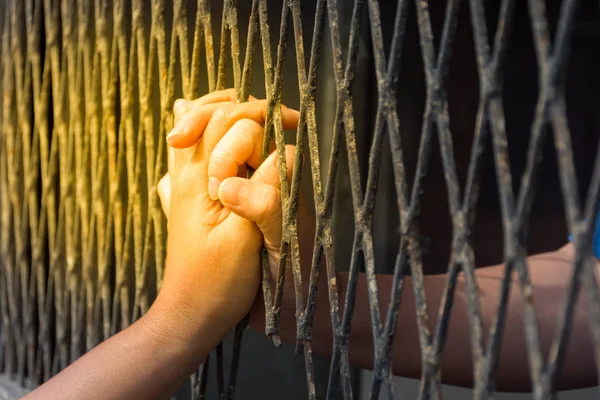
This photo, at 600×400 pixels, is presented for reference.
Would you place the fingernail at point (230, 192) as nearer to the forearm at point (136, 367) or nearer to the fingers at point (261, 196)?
the fingers at point (261, 196)

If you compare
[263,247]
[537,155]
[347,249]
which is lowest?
[347,249]

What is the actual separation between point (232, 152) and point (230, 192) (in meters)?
0.06

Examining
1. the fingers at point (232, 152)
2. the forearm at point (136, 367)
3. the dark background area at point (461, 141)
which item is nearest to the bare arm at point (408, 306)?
the fingers at point (232, 152)

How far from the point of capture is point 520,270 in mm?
414

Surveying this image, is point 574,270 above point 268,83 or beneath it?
beneath

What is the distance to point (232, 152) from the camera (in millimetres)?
708

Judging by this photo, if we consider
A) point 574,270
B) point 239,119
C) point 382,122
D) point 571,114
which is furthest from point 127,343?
point 571,114

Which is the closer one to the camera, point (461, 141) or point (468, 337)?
point (468, 337)

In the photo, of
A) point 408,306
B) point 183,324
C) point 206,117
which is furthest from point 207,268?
point 408,306

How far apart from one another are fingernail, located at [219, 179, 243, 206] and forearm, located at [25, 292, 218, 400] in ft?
0.56

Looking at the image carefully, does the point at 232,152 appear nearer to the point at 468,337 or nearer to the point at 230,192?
the point at 230,192

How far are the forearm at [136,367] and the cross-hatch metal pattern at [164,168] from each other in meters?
0.08

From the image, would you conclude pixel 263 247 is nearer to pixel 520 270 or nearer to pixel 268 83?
pixel 268 83

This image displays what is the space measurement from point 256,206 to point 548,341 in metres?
0.50
